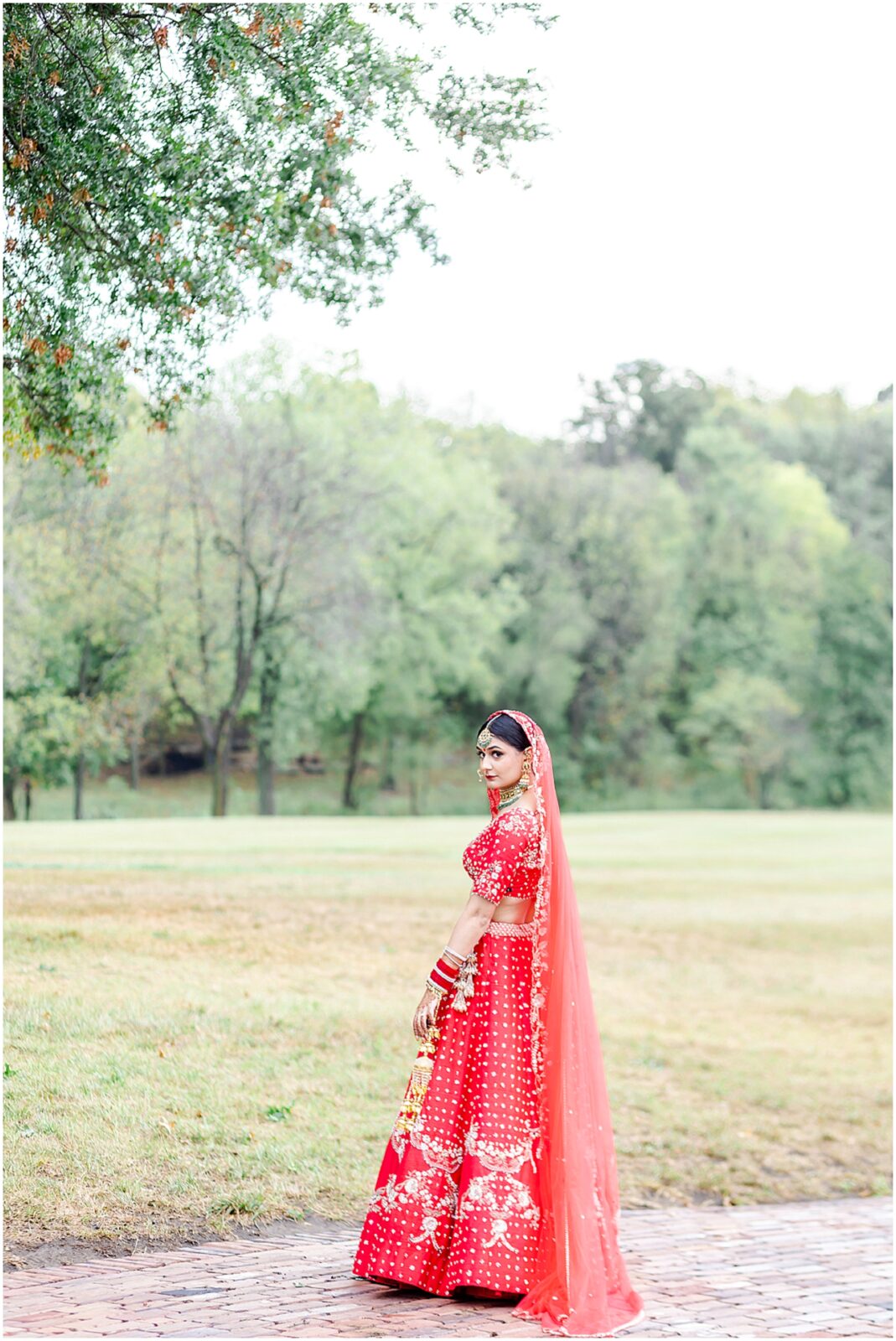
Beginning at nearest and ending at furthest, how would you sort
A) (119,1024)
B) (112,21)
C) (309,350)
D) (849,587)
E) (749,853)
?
(112,21)
(119,1024)
(309,350)
(749,853)
(849,587)

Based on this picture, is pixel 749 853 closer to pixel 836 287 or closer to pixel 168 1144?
pixel 836 287

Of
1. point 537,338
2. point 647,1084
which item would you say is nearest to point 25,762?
point 647,1084

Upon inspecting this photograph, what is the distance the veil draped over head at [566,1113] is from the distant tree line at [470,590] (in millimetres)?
3568

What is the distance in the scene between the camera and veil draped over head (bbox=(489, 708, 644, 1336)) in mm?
3604

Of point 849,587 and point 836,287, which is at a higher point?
point 836,287

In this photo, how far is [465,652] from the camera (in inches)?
431

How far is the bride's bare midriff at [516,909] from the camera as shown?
3.80 metres

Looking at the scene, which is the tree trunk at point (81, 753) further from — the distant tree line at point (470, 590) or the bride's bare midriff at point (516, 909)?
the bride's bare midriff at point (516, 909)

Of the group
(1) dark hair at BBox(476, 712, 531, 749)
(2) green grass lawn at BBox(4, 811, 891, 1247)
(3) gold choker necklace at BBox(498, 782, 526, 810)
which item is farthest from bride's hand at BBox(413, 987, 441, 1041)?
(2) green grass lawn at BBox(4, 811, 891, 1247)

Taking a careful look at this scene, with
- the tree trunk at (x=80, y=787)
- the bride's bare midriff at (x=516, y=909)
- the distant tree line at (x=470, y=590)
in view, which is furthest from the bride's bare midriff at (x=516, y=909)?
the tree trunk at (x=80, y=787)

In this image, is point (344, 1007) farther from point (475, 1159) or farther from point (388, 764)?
point (475, 1159)

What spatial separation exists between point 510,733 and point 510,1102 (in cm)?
108

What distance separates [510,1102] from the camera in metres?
3.72

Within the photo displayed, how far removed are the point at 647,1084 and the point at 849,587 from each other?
25.4 ft
